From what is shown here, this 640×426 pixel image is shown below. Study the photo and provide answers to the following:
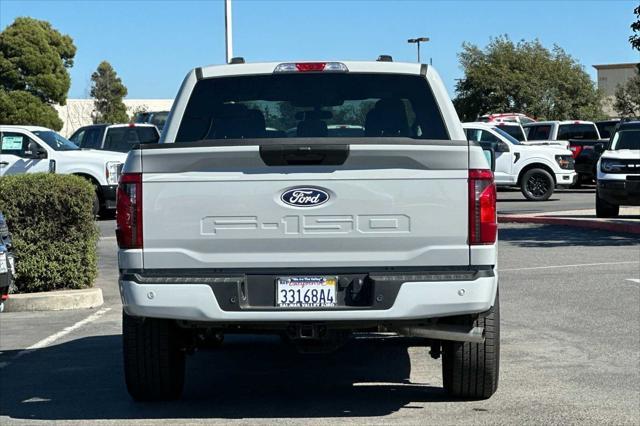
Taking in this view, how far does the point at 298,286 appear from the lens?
6.67 m

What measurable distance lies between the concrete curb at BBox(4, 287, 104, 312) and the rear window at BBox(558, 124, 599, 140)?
970 inches

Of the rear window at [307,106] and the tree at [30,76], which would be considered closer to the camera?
the rear window at [307,106]

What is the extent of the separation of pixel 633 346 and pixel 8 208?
20.8 feet

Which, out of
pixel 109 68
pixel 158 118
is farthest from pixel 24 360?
pixel 109 68

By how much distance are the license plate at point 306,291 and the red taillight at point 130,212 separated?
0.84 metres

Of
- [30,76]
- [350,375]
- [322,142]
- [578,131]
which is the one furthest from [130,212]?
[30,76]

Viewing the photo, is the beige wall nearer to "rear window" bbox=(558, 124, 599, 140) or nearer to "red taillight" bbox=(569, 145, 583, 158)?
"rear window" bbox=(558, 124, 599, 140)

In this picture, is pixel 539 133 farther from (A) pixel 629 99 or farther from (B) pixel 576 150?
(A) pixel 629 99

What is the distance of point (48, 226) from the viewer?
12453mm

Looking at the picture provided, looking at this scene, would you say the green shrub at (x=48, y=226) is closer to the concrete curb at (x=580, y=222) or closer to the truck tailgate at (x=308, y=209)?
the truck tailgate at (x=308, y=209)

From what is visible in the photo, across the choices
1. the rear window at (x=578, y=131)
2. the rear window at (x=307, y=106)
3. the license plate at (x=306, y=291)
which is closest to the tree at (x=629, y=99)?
the rear window at (x=578, y=131)

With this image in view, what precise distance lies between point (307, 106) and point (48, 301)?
5.17 metres

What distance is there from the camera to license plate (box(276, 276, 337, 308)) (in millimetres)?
6660

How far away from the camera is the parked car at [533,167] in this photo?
28.8m
